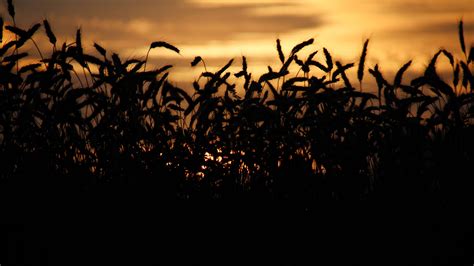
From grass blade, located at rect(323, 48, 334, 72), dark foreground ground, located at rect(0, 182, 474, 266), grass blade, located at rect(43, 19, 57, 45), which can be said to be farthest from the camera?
grass blade, located at rect(323, 48, 334, 72)

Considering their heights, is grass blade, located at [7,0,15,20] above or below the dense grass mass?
above

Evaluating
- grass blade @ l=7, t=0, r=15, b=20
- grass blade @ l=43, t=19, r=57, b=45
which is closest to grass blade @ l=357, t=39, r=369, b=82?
grass blade @ l=43, t=19, r=57, b=45

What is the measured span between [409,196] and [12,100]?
3702 millimetres

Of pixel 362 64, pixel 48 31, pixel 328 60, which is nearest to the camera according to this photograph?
pixel 362 64

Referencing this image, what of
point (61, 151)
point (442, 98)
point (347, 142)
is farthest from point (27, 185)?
point (442, 98)

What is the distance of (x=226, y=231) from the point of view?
5836 millimetres

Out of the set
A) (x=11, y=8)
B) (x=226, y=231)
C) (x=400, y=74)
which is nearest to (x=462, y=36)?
(x=400, y=74)

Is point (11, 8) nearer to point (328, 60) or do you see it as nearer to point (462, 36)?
point (328, 60)

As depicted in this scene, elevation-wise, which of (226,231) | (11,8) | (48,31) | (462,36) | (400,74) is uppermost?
(11,8)

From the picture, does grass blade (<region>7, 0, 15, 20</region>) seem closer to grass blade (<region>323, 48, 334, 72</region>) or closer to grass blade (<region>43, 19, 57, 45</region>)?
grass blade (<region>43, 19, 57, 45</region>)

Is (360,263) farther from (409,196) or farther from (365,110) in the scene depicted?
(365,110)

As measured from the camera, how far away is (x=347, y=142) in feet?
21.8

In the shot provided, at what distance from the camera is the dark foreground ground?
5.51 m

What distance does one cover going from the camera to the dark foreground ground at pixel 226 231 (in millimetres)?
5508
